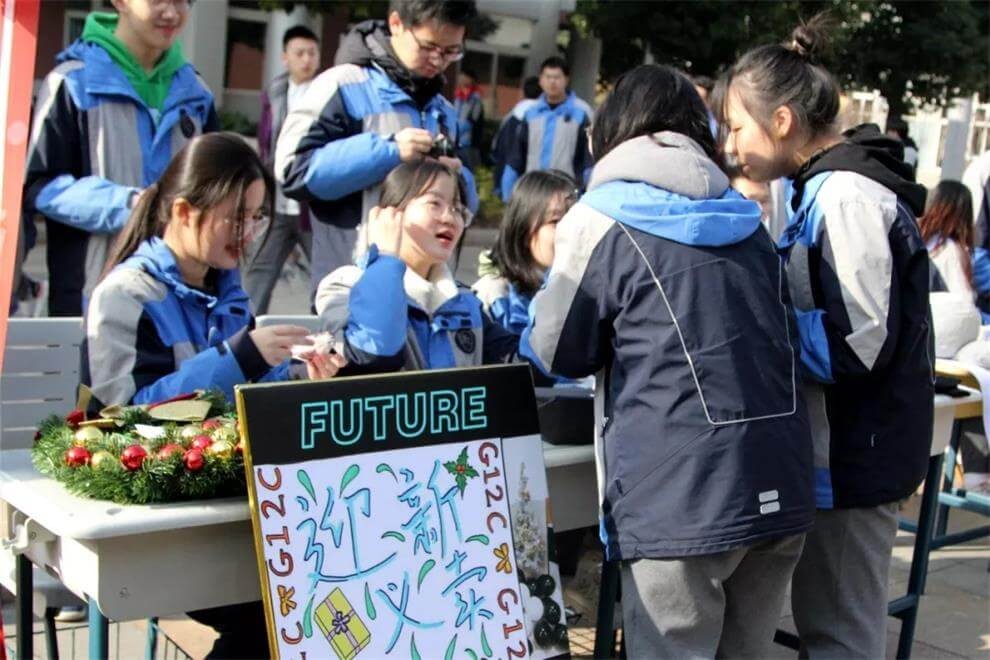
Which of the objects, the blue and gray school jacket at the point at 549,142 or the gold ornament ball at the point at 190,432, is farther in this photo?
the blue and gray school jacket at the point at 549,142

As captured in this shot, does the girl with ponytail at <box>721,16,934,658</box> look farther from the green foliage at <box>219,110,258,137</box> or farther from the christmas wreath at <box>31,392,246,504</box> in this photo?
the green foliage at <box>219,110,258,137</box>

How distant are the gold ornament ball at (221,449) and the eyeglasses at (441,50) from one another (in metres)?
2.03

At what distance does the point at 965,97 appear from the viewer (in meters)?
19.5

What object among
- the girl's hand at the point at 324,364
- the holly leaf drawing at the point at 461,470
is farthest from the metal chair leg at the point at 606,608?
the girl's hand at the point at 324,364

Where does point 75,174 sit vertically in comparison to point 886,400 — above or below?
above

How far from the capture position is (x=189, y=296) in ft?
9.76

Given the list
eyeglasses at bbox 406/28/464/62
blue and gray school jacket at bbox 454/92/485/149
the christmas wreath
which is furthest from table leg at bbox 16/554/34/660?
blue and gray school jacket at bbox 454/92/485/149

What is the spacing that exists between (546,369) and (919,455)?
3.33ft

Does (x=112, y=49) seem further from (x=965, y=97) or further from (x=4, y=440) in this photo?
(x=965, y=97)

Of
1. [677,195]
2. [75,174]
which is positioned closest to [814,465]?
[677,195]

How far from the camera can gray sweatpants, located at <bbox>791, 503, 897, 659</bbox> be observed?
10.0 ft

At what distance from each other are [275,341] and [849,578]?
5.00 feet

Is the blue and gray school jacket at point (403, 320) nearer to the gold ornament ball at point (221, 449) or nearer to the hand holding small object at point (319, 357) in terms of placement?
the hand holding small object at point (319, 357)

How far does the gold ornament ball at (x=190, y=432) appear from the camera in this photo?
237cm
